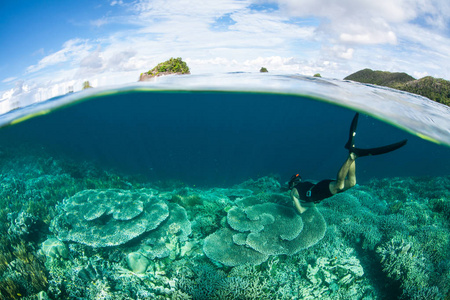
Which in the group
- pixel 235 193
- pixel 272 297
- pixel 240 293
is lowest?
pixel 235 193

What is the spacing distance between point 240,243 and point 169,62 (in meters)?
12.9

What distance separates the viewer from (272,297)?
4.30 meters

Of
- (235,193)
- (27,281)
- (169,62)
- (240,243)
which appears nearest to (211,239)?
(240,243)

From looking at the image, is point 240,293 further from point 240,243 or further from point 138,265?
point 138,265

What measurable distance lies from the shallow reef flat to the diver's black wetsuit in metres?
1.01

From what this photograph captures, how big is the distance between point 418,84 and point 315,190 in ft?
35.4

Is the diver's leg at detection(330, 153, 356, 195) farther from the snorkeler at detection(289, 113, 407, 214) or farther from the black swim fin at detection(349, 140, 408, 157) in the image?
the black swim fin at detection(349, 140, 408, 157)

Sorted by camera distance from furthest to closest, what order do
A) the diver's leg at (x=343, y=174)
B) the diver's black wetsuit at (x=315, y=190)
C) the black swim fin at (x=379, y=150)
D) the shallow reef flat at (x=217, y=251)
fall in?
the diver's black wetsuit at (x=315, y=190), the shallow reef flat at (x=217, y=251), the diver's leg at (x=343, y=174), the black swim fin at (x=379, y=150)

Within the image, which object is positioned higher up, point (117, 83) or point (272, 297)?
point (117, 83)

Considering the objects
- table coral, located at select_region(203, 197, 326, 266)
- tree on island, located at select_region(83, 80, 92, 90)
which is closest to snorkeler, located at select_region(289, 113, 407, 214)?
table coral, located at select_region(203, 197, 326, 266)

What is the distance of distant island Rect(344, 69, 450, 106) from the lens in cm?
950

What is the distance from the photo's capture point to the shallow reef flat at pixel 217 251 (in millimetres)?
4449

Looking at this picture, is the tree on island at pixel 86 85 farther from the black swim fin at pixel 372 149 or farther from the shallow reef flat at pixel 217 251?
the black swim fin at pixel 372 149

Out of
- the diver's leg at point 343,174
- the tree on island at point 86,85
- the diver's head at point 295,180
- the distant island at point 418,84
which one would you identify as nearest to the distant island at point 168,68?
the tree on island at point 86,85
